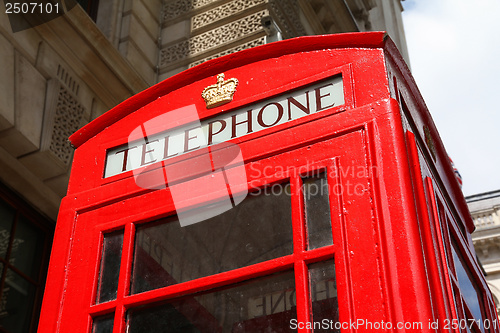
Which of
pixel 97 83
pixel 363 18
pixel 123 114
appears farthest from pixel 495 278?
pixel 123 114

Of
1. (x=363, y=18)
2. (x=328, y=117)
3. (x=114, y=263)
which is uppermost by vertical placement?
(x=363, y=18)

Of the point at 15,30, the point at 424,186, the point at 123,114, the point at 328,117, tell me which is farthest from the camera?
the point at 15,30

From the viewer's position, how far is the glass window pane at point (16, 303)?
5203 millimetres

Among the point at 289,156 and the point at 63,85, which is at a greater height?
the point at 63,85

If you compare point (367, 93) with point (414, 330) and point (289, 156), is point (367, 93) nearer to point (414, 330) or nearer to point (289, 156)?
point (289, 156)

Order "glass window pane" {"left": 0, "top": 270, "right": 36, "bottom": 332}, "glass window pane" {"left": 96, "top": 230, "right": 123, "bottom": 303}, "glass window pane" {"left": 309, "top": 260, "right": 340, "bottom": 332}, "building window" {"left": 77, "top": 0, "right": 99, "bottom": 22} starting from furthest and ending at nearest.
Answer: "building window" {"left": 77, "top": 0, "right": 99, "bottom": 22} → "glass window pane" {"left": 0, "top": 270, "right": 36, "bottom": 332} → "glass window pane" {"left": 96, "top": 230, "right": 123, "bottom": 303} → "glass window pane" {"left": 309, "top": 260, "right": 340, "bottom": 332}

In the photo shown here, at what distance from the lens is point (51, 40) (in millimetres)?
5883

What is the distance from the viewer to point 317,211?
2.64 m

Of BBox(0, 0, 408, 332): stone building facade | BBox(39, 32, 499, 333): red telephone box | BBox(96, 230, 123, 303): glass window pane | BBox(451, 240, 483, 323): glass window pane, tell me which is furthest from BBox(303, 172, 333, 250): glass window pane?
BBox(0, 0, 408, 332): stone building facade

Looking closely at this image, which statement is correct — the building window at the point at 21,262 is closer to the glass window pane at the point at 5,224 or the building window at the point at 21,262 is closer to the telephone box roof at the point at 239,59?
the glass window pane at the point at 5,224

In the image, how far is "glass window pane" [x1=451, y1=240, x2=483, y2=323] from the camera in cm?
300

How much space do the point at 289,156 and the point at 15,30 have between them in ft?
11.6

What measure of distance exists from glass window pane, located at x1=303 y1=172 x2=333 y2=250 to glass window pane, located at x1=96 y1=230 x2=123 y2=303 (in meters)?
0.89

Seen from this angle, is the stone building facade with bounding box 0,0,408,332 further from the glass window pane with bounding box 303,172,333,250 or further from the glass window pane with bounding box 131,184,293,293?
the glass window pane with bounding box 303,172,333,250
